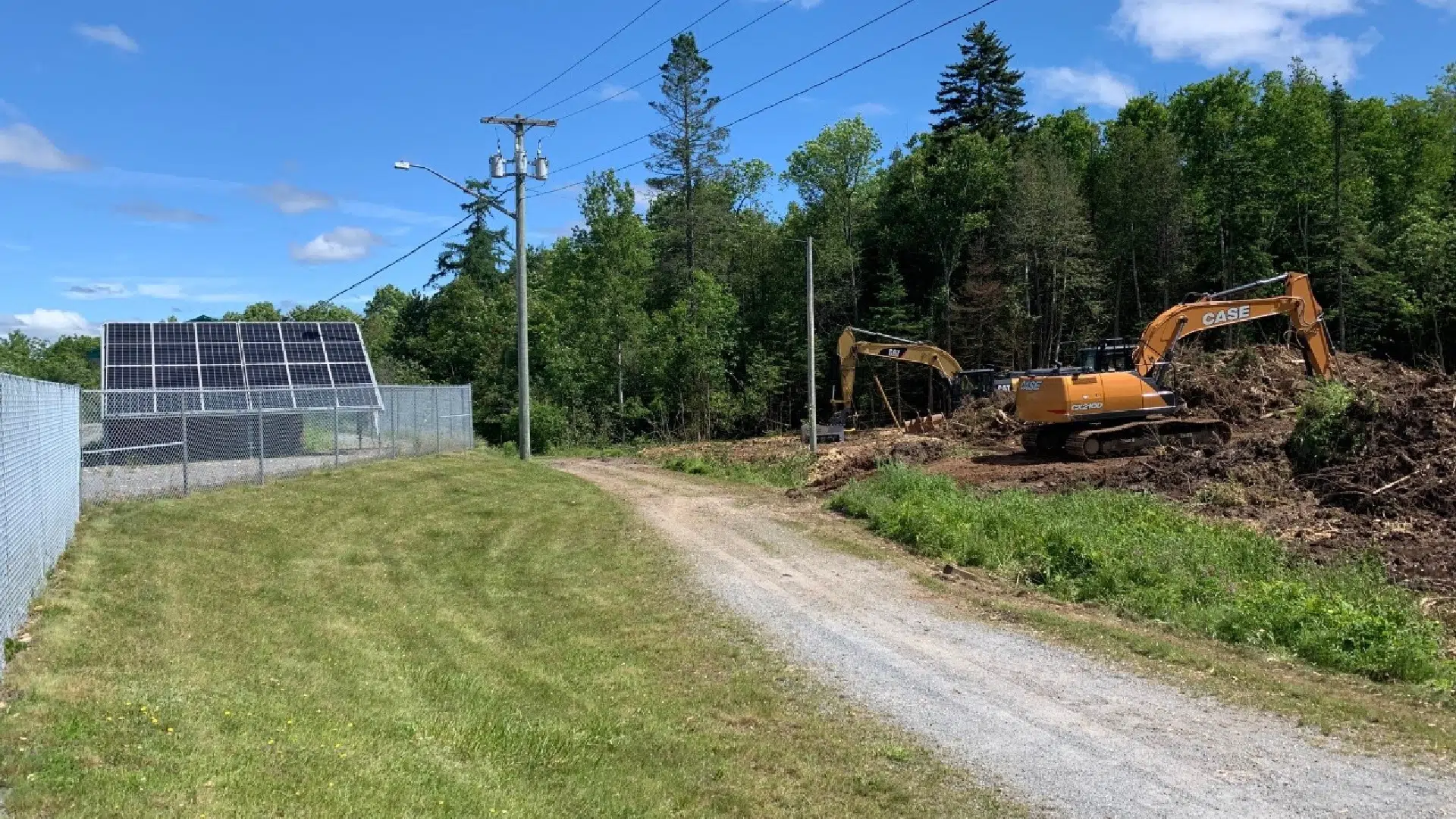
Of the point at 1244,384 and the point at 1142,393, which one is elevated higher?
the point at 1244,384

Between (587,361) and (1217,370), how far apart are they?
28187 mm

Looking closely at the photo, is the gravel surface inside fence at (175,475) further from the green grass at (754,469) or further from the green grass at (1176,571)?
the green grass at (1176,571)

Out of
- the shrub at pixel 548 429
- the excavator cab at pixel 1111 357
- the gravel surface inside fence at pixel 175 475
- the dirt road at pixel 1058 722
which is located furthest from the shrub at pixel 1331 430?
the shrub at pixel 548 429

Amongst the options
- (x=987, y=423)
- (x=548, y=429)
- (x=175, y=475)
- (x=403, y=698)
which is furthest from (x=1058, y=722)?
(x=548, y=429)

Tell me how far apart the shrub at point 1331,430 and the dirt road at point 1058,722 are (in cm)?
870

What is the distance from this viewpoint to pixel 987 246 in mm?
47812

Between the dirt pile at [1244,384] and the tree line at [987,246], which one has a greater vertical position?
the tree line at [987,246]

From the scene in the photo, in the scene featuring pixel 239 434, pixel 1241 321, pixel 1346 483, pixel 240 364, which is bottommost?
pixel 1346 483

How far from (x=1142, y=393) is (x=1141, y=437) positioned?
1094 millimetres

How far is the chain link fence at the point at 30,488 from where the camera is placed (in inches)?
288

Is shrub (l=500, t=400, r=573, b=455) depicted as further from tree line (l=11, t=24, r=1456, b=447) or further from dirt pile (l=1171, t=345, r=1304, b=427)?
dirt pile (l=1171, t=345, r=1304, b=427)

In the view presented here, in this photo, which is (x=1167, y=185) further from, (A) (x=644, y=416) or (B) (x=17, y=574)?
(B) (x=17, y=574)

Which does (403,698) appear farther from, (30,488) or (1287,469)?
(1287,469)

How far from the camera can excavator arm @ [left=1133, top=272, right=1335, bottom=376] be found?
22.7 m
